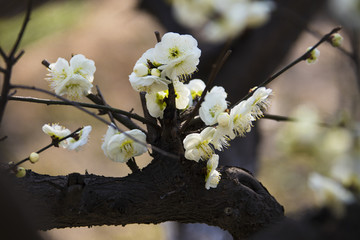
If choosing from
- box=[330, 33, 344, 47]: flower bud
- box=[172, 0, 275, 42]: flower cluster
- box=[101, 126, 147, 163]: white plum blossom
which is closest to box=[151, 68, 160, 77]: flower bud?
box=[101, 126, 147, 163]: white plum blossom

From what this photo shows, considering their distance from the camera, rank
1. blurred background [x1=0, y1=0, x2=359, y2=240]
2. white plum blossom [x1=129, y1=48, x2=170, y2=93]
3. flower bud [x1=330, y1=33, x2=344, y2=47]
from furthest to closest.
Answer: blurred background [x1=0, y1=0, x2=359, y2=240] < flower bud [x1=330, y1=33, x2=344, y2=47] < white plum blossom [x1=129, y1=48, x2=170, y2=93]

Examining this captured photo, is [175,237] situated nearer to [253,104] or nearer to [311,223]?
[253,104]

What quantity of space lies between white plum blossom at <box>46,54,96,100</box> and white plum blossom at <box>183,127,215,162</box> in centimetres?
20

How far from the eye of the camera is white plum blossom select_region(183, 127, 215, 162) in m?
0.92

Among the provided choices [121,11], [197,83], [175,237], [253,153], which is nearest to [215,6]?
[253,153]

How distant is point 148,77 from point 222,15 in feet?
6.64

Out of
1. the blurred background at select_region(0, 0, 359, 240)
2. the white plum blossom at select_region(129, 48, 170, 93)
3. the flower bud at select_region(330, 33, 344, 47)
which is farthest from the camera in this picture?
the blurred background at select_region(0, 0, 359, 240)

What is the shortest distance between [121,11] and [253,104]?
5275 millimetres

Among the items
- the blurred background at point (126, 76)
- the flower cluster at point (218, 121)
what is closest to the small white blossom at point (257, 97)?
the flower cluster at point (218, 121)

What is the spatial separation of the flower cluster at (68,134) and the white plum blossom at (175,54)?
0.64ft

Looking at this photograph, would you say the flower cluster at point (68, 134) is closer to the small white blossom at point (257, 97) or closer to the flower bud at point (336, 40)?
the small white blossom at point (257, 97)

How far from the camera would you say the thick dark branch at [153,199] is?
37.4 inches

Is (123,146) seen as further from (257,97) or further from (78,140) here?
(257,97)

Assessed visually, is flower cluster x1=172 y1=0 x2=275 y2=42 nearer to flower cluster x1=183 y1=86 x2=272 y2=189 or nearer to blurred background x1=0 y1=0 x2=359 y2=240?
blurred background x1=0 y1=0 x2=359 y2=240
